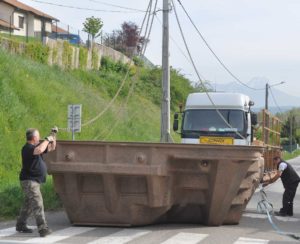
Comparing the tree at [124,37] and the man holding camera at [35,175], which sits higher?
the tree at [124,37]

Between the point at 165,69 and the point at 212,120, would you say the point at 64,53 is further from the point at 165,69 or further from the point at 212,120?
the point at 212,120

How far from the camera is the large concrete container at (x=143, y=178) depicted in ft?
34.9

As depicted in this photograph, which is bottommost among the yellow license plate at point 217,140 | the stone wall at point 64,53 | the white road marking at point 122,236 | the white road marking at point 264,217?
the white road marking at point 264,217

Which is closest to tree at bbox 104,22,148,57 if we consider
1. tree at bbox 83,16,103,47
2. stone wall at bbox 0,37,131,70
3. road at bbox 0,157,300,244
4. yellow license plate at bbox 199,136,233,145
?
tree at bbox 83,16,103,47

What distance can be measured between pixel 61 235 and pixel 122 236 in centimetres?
100

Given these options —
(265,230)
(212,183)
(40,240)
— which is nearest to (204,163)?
(212,183)

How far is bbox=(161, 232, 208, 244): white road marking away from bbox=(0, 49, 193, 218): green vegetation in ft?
12.9

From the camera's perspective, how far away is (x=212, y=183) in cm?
1098

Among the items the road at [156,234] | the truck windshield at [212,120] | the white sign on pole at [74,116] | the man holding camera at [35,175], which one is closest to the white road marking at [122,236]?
the road at [156,234]

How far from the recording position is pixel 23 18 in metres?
64.8

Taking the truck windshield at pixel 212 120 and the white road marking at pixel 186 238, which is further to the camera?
the truck windshield at pixel 212 120

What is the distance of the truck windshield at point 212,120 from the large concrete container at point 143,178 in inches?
220

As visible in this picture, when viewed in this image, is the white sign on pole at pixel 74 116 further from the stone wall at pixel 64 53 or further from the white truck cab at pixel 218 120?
the stone wall at pixel 64 53

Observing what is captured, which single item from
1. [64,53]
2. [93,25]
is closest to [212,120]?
[64,53]
